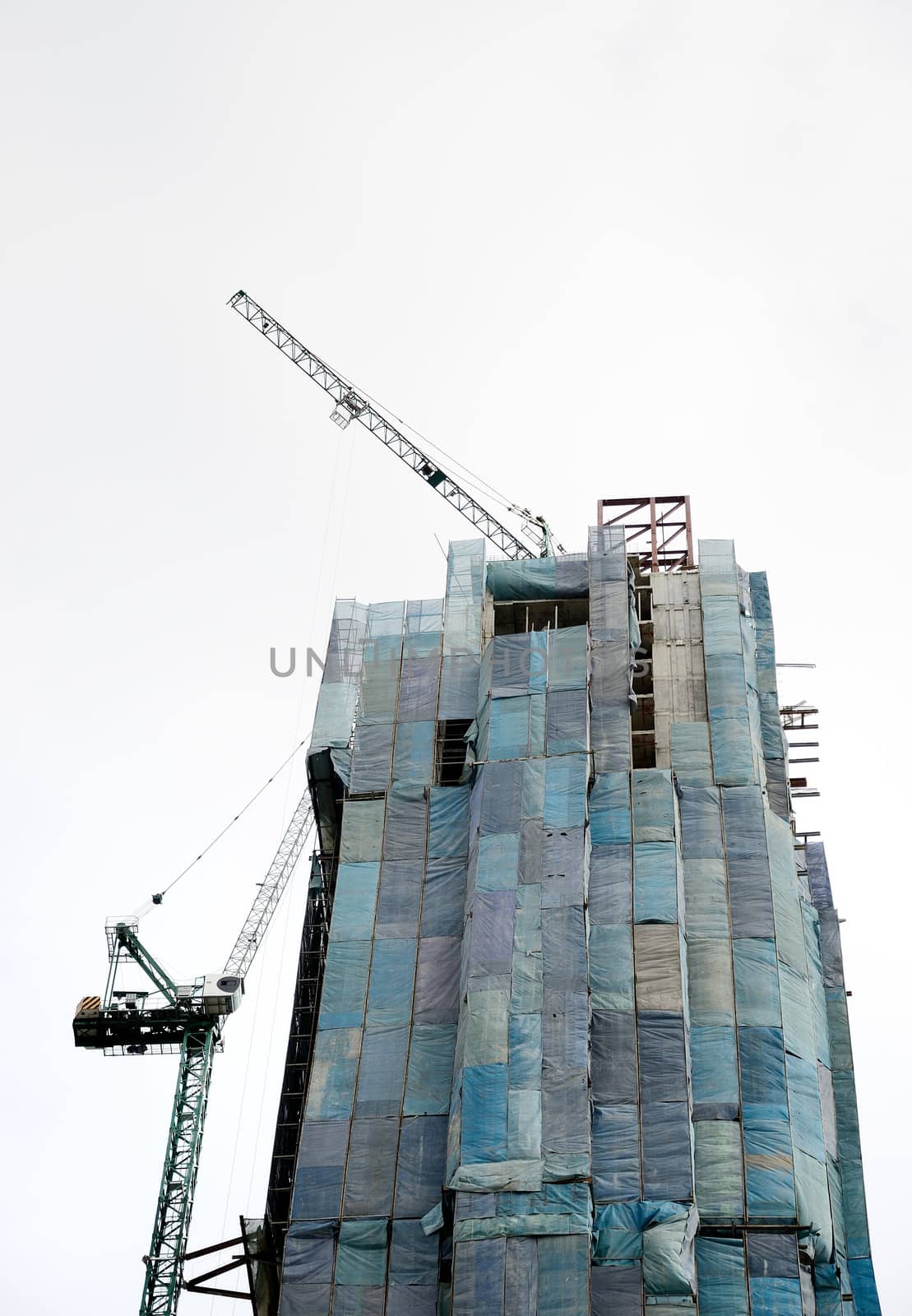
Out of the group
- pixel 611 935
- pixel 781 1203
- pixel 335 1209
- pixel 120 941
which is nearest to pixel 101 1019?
pixel 120 941

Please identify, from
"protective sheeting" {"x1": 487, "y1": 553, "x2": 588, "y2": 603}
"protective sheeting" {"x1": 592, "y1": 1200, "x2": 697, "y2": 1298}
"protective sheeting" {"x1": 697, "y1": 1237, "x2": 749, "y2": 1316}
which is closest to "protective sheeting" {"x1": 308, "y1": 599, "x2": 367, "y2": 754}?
"protective sheeting" {"x1": 487, "y1": 553, "x2": 588, "y2": 603}

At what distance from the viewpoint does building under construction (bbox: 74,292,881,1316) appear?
62719 mm

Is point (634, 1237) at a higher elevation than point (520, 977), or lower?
lower

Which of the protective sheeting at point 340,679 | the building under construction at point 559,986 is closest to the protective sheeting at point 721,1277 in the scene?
the building under construction at point 559,986

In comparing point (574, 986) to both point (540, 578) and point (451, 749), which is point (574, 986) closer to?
point (451, 749)

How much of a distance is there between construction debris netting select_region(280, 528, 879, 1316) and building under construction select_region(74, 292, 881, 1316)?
138 mm

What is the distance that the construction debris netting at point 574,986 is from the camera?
205 ft

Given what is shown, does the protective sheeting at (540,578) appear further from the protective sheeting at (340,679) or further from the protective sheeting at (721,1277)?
the protective sheeting at (721,1277)

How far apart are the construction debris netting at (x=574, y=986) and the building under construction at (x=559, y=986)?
0.14m

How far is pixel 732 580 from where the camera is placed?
8562 cm

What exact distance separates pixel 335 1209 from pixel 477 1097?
8196mm

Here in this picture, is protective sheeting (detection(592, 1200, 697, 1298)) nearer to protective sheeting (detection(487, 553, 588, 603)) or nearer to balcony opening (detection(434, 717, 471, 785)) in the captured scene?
balcony opening (detection(434, 717, 471, 785))

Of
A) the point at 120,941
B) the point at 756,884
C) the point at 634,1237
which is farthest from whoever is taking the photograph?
the point at 120,941

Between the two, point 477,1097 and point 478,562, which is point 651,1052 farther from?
point 478,562
